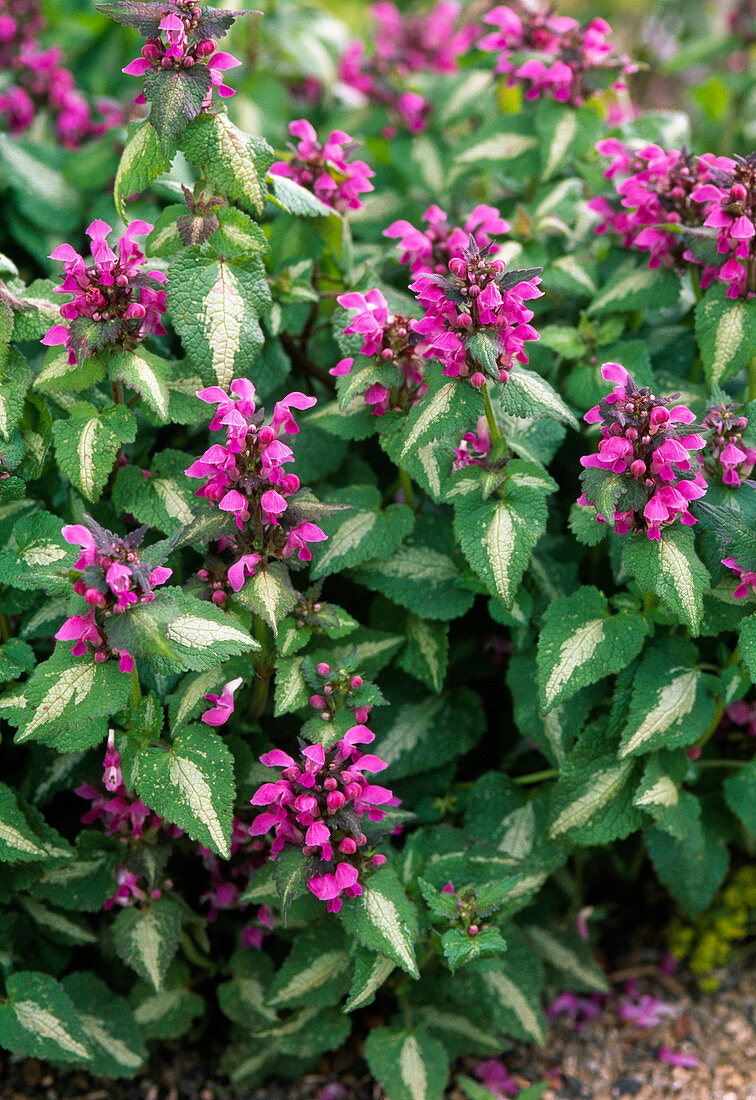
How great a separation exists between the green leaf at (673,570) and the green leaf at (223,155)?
1015 mm

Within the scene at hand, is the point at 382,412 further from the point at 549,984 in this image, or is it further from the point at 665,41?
the point at 665,41

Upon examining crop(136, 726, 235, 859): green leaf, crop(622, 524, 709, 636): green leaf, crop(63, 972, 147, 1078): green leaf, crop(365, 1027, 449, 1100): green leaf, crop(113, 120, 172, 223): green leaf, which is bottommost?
crop(63, 972, 147, 1078): green leaf

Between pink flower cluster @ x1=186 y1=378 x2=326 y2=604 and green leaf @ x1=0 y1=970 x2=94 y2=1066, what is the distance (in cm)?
95

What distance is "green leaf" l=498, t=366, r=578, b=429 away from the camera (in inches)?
70.3

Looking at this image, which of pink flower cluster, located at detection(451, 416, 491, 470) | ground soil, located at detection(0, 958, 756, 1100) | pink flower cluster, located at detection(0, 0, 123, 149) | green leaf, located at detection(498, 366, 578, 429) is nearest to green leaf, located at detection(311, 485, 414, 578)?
pink flower cluster, located at detection(451, 416, 491, 470)

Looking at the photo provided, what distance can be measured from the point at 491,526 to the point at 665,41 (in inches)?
160

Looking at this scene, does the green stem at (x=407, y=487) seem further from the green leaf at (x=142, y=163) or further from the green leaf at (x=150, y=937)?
the green leaf at (x=150, y=937)

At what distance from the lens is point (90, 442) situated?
5.98 ft

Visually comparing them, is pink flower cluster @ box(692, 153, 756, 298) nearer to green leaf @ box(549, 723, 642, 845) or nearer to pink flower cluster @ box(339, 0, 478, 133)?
green leaf @ box(549, 723, 642, 845)

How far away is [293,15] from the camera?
12.8ft

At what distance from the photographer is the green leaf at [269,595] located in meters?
1.74

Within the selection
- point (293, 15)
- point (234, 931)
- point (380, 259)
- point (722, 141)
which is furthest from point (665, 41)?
point (234, 931)

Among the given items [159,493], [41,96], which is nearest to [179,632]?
[159,493]

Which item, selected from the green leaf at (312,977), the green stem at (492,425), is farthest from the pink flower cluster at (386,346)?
the green leaf at (312,977)
